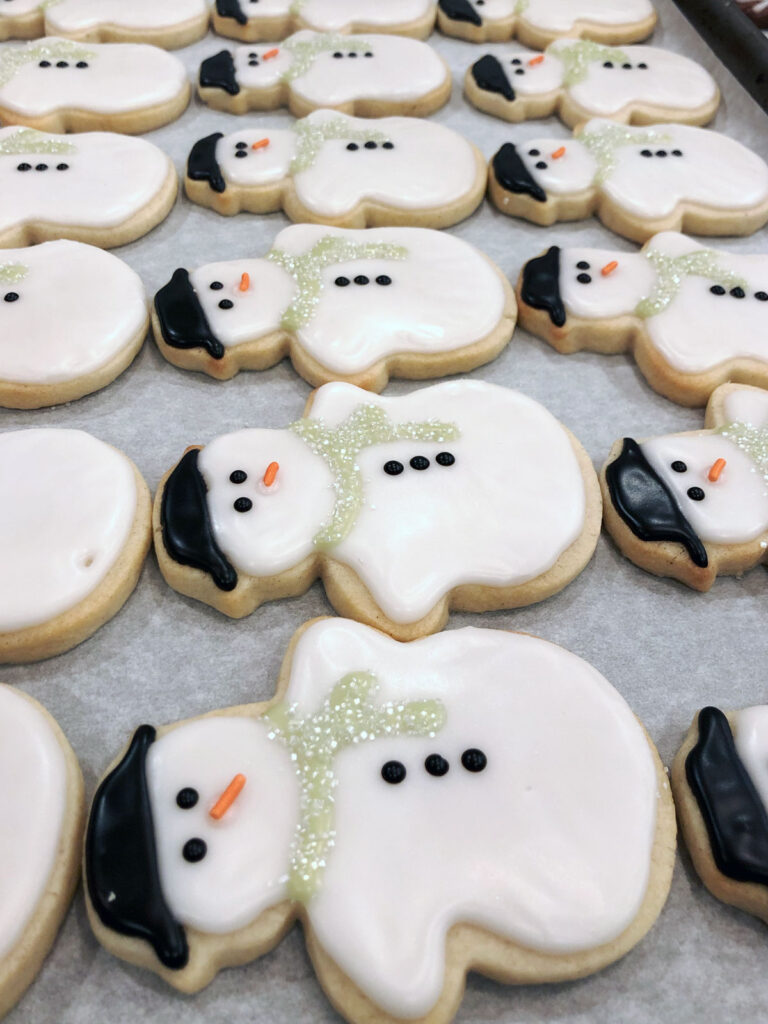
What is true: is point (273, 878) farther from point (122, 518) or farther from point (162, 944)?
point (122, 518)

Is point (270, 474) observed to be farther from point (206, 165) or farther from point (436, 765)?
point (206, 165)

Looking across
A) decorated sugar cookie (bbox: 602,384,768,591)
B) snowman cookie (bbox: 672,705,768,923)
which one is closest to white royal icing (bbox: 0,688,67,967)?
snowman cookie (bbox: 672,705,768,923)

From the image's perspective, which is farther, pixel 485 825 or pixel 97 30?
pixel 97 30

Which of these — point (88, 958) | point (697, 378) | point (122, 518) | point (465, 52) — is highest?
point (465, 52)

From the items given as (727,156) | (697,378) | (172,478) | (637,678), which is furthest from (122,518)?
(727,156)

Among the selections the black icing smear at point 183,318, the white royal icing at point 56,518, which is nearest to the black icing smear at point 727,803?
the white royal icing at point 56,518

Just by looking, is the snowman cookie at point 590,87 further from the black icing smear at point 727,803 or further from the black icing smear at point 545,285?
the black icing smear at point 727,803
